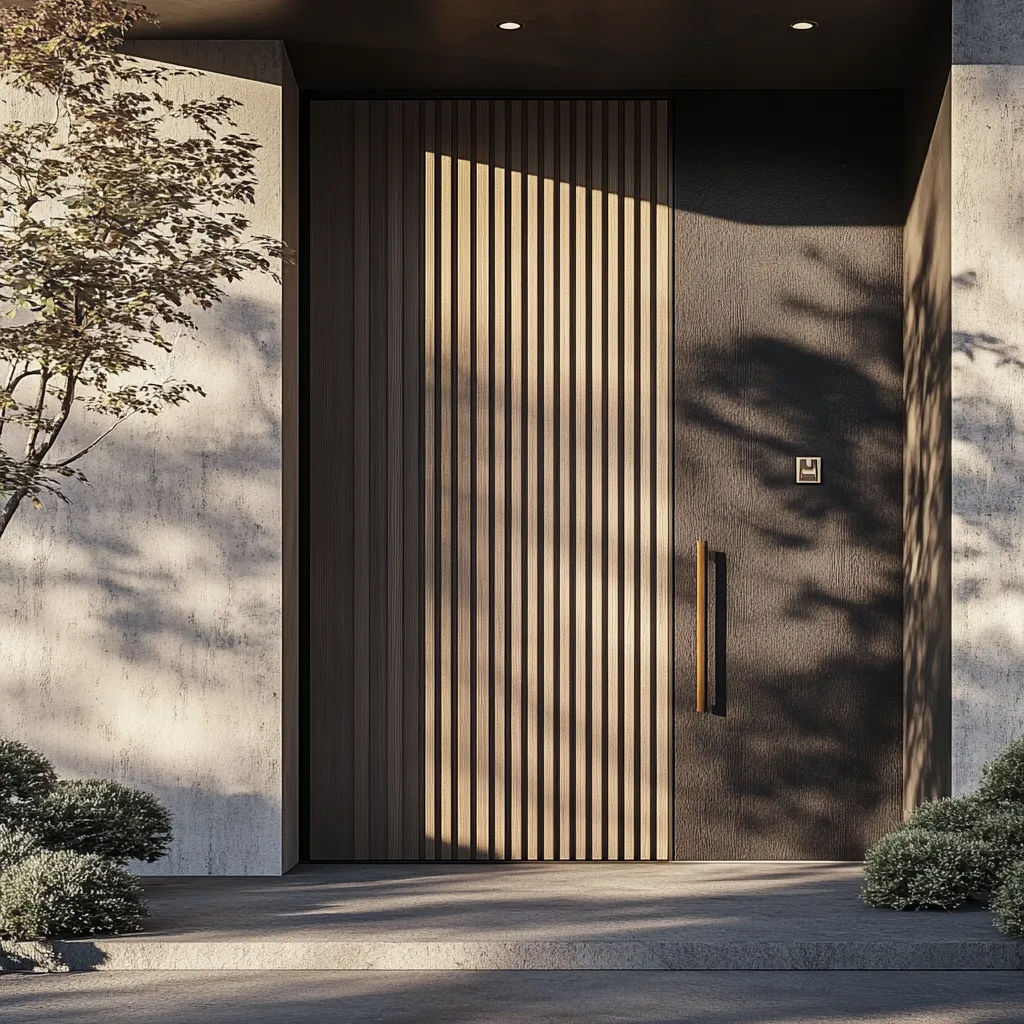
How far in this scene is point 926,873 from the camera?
217 inches

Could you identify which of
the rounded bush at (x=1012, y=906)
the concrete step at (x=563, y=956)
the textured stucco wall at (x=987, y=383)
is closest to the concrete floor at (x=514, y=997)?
the concrete step at (x=563, y=956)

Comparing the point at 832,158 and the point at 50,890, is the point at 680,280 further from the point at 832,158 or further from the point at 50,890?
the point at 50,890

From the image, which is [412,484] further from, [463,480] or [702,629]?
[702,629]

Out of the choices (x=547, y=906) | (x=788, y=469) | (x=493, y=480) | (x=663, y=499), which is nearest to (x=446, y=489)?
(x=493, y=480)

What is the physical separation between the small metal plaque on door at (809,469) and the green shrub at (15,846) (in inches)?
151

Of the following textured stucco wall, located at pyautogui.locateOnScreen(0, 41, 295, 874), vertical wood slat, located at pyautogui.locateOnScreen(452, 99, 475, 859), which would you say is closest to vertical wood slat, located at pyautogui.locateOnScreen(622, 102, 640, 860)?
vertical wood slat, located at pyautogui.locateOnScreen(452, 99, 475, 859)

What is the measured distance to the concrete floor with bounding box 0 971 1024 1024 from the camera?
4383mm

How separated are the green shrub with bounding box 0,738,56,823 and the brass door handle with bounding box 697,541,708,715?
299cm

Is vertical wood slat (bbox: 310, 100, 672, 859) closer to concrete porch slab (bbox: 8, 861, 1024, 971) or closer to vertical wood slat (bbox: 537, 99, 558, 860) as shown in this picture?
vertical wood slat (bbox: 537, 99, 558, 860)

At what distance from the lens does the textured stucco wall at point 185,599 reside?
6.72 meters

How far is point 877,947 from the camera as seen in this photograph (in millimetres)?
4949

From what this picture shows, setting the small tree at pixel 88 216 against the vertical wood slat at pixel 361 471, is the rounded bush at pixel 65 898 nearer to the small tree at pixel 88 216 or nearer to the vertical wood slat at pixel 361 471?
the small tree at pixel 88 216

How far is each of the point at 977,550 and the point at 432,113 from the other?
333 cm

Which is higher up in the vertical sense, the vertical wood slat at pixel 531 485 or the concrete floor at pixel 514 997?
the vertical wood slat at pixel 531 485
